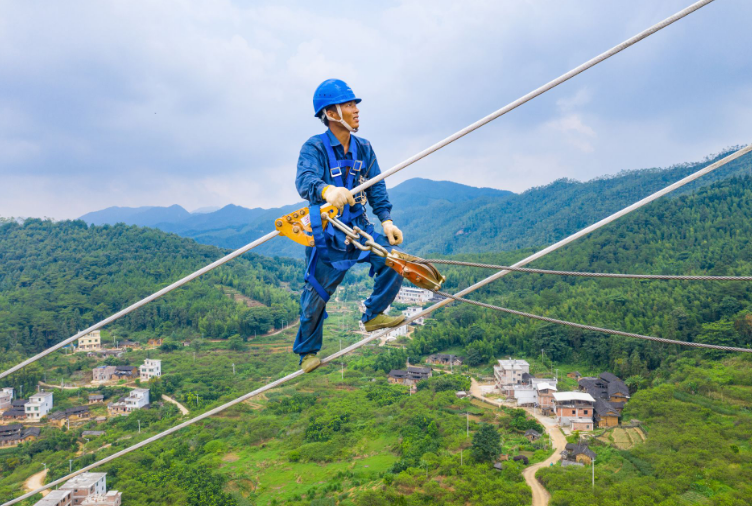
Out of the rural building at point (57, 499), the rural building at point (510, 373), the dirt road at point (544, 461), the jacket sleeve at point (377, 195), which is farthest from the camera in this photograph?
the rural building at point (510, 373)

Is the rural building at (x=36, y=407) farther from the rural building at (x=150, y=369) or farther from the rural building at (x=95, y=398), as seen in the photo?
the rural building at (x=150, y=369)

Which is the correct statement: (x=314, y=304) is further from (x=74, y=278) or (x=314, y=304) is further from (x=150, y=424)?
(x=74, y=278)

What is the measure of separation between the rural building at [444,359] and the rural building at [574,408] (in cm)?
713

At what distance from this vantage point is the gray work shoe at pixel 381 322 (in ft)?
7.43

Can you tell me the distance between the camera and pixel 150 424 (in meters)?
17.4

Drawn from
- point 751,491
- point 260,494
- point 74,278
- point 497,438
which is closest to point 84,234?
point 74,278

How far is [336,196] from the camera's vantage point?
1.96m

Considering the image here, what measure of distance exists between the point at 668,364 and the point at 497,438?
9.33 meters

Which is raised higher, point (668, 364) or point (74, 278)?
point (74, 278)

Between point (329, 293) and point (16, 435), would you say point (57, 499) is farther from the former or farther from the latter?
point (329, 293)

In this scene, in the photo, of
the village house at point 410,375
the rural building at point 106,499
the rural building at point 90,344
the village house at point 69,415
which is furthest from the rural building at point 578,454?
the rural building at point 90,344

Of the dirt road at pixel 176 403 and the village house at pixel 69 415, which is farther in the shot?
the dirt road at pixel 176 403

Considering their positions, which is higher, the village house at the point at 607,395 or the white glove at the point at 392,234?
the white glove at the point at 392,234

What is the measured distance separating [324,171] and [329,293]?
58 cm
